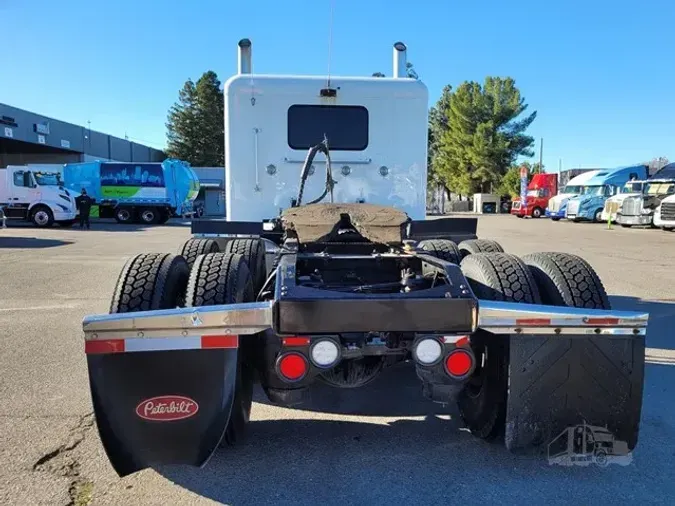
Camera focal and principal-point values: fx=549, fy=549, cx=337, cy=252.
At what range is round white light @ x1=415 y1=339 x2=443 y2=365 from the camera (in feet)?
8.75

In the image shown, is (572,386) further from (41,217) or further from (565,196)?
(565,196)

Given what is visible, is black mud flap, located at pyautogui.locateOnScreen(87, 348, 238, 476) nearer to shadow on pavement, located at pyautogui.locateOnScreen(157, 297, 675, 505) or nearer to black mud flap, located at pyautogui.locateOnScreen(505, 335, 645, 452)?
shadow on pavement, located at pyautogui.locateOnScreen(157, 297, 675, 505)

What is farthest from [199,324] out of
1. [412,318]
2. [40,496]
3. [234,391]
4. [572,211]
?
[572,211]

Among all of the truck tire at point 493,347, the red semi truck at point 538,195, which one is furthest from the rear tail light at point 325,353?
the red semi truck at point 538,195

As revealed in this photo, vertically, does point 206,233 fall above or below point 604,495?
above

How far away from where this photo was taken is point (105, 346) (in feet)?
8.30

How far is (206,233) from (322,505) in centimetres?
270

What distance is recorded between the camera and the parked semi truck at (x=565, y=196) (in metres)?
34.2

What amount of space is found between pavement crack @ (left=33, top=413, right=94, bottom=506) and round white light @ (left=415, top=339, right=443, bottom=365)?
183 centimetres

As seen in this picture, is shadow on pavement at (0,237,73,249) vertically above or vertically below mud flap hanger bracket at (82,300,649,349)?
below

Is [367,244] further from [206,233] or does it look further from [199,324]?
[199,324]

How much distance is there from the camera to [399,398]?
13.7ft

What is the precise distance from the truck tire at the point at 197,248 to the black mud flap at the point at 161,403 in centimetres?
214

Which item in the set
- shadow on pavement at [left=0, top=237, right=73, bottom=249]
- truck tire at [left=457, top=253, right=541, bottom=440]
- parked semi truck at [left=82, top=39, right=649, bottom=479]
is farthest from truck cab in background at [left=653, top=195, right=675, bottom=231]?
truck tire at [left=457, top=253, right=541, bottom=440]
